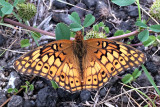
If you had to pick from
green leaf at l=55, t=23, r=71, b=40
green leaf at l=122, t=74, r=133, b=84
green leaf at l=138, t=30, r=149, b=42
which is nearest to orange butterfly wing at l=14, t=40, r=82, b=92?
green leaf at l=55, t=23, r=71, b=40

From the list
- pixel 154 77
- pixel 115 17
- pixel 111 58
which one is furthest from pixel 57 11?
pixel 154 77

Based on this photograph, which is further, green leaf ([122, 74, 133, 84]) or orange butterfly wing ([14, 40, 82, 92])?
green leaf ([122, 74, 133, 84])

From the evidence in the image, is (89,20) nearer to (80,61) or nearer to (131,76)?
(80,61)

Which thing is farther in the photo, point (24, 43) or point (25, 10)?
point (24, 43)

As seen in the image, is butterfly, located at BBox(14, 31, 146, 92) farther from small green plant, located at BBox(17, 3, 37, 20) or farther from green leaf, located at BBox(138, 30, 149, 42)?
small green plant, located at BBox(17, 3, 37, 20)

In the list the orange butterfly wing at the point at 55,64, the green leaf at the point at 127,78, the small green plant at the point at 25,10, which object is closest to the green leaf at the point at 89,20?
the orange butterfly wing at the point at 55,64

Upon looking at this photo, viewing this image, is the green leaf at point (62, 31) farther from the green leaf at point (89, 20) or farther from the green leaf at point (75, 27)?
the green leaf at point (89, 20)

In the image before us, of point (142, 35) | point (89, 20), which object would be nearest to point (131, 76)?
point (142, 35)

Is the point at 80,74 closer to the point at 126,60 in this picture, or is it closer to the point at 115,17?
the point at 126,60
